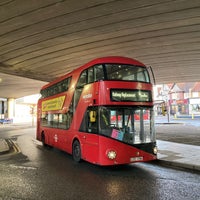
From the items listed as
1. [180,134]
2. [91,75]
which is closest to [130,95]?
[91,75]

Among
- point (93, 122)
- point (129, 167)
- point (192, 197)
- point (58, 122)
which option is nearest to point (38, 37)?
point (58, 122)

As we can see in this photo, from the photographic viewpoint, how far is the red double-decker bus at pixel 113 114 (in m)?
7.20

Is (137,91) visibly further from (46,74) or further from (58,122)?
(46,74)

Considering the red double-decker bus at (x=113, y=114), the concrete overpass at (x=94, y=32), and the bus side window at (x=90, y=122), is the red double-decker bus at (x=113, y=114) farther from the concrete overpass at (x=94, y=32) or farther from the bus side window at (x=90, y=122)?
the concrete overpass at (x=94, y=32)

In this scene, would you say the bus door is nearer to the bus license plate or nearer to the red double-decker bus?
the red double-decker bus

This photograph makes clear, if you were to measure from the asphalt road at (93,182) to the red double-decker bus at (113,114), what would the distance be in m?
0.55

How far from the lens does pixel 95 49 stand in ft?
59.0

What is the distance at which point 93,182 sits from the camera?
627cm

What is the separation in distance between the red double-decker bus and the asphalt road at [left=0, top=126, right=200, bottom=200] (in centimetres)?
55

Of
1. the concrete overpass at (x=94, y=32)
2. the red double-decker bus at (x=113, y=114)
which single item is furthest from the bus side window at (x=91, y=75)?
the concrete overpass at (x=94, y=32)

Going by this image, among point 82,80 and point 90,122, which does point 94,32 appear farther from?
point 90,122

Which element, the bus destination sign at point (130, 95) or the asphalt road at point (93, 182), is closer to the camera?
the asphalt road at point (93, 182)

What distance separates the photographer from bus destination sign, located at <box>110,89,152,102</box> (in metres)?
7.33

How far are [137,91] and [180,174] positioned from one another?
3.07m
